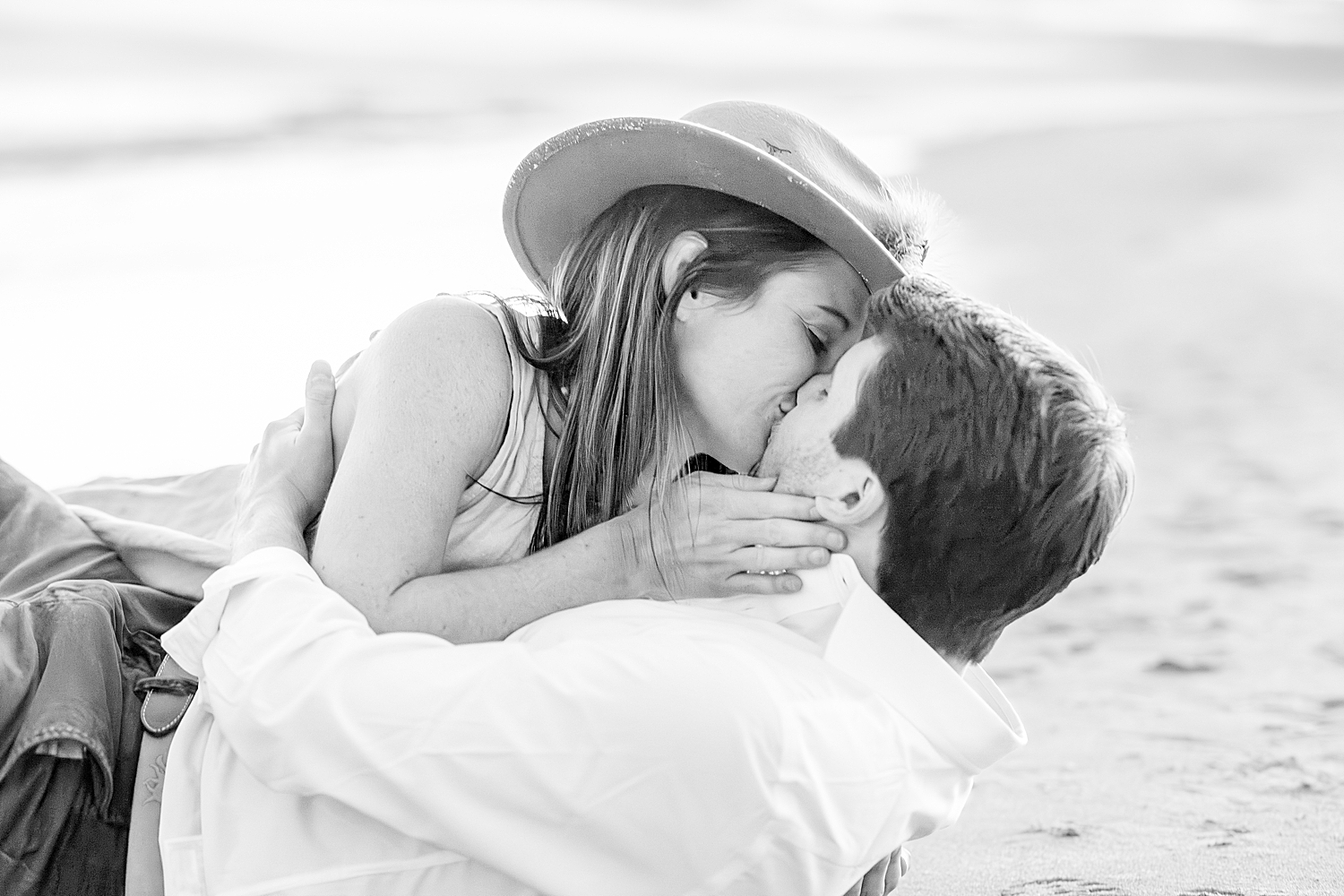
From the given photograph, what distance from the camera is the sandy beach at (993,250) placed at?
246 cm

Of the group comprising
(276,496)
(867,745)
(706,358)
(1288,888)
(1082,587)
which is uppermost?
(706,358)

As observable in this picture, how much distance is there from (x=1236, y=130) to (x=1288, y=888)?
287 inches

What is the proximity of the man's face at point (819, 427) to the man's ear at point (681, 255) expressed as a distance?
29 cm

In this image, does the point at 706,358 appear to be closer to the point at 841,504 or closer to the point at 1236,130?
the point at 841,504

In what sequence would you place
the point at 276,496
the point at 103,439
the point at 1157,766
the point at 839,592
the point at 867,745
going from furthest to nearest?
1. the point at 103,439
2. the point at 1157,766
3. the point at 276,496
4. the point at 839,592
5. the point at 867,745

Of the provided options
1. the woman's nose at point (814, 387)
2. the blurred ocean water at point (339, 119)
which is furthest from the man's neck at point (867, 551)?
the blurred ocean water at point (339, 119)

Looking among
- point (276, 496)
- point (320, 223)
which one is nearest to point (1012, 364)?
point (276, 496)

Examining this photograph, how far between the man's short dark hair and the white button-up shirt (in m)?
0.08

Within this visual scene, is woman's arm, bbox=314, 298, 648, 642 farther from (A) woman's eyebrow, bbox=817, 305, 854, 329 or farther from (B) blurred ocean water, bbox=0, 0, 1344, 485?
(B) blurred ocean water, bbox=0, 0, 1344, 485

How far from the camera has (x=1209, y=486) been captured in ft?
14.3

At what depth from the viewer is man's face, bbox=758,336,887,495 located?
145 centimetres

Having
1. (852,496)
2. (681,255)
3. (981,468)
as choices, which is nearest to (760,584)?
(852,496)

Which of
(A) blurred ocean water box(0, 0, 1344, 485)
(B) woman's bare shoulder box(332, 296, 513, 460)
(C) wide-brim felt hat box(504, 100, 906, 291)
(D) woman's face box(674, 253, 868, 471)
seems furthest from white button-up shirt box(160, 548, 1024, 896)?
(A) blurred ocean water box(0, 0, 1344, 485)

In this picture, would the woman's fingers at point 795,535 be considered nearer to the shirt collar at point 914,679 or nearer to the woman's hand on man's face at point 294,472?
the shirt collar at point 914,679
